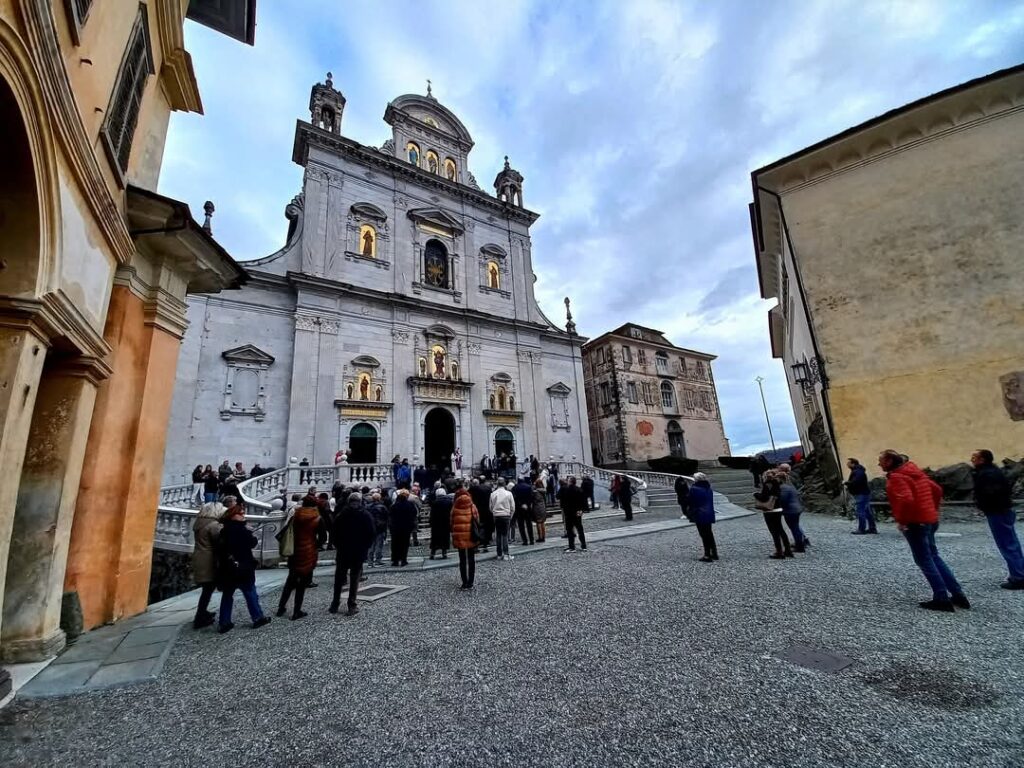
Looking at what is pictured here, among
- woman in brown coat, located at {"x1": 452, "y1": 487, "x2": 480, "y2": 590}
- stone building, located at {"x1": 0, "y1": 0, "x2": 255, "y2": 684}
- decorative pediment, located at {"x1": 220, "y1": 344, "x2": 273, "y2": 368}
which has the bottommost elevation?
woman in brown coat, located at {"x1": 452, "y1": 487, "x2": 480, "y2": 590}

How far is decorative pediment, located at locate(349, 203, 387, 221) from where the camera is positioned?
24.0 m

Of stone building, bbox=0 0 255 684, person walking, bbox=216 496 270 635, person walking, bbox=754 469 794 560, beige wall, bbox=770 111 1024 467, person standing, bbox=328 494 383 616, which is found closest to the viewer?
stone building, bbox=0 0 255 684

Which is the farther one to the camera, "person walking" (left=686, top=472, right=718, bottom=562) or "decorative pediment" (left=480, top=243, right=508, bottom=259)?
"decorative pediment" (left=480, top=243, right=508, bottom=259)

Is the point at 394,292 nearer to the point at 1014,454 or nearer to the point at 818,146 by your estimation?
the point at 818,146

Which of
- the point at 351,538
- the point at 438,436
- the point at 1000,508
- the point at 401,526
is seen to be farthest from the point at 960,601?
the point at 438,436

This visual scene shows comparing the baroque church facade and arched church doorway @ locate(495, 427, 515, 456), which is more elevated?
the baroque church facade

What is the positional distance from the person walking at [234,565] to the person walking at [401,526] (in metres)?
3.54

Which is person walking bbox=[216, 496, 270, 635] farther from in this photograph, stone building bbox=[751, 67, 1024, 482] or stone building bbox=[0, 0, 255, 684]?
stone building bbox=[751, 67, 1024, 482]

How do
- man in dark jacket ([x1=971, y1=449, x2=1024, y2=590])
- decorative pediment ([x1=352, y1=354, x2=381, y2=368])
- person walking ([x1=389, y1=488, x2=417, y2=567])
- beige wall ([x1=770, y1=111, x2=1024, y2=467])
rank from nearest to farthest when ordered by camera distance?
man in dark jacket ([x1=971, y1=449, x2=1024, y2=590])
person walking ([x1=389, y1=488, x2=417, y2=567])
beige wall ([x1=770, y1=111, x2=1024, y2=467])
decorative pediment ([x1=352, y1=354, x2=381, y2=368])

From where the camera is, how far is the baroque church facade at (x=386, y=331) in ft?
60.5

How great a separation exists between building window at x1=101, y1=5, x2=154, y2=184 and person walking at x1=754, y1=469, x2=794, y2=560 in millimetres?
10510

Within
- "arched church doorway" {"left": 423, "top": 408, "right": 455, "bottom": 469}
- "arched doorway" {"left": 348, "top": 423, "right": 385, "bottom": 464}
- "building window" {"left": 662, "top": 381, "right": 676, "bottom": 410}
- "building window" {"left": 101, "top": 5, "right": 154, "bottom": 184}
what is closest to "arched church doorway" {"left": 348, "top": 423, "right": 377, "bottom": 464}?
"arched doorway" {"left": 348, "top": 423, "right": 385, "bottom": 464}

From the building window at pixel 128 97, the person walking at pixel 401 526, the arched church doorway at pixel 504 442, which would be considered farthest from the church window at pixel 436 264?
the building window at pixel 128 97

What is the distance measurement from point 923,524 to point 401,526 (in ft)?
27.6
